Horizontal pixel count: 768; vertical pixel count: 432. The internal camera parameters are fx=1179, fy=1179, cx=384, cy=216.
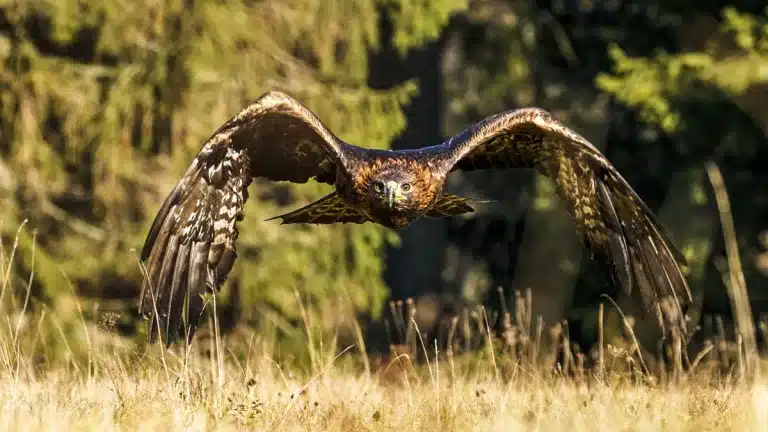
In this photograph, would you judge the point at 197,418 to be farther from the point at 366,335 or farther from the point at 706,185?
the point at 706,185

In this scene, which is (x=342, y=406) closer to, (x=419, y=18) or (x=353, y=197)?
(x=353, y=197)

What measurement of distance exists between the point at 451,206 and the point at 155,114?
4.32 meters

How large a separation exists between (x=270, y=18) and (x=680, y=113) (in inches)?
175

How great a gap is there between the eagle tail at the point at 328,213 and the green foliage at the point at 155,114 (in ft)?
11.8

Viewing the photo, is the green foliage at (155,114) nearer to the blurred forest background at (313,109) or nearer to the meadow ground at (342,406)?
the blurred forest background at (313,109)

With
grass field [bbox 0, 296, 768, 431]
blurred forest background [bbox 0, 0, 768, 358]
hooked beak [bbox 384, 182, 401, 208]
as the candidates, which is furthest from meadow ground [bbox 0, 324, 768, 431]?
blurred forest background [bbox 0, 0, 768, 358]

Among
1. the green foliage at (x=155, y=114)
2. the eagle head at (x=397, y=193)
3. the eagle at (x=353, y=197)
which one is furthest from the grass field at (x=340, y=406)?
the green foliage at (x=155, y=114)

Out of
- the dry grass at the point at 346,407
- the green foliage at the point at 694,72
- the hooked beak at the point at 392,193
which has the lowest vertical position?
the dry grass at the point at 346,407

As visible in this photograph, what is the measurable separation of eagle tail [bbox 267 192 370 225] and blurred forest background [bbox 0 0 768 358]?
2.59 meters

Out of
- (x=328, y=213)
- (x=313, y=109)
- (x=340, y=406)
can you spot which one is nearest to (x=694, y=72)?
(x=313, y=109)

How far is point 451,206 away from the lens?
7258 millimetres

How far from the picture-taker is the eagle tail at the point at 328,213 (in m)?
6.99

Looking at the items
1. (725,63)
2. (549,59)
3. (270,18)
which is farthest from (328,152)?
(549,59)

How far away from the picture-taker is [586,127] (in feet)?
50.9
